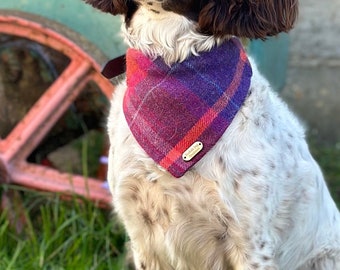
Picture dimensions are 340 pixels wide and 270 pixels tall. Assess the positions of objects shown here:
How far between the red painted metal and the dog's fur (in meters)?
0.85

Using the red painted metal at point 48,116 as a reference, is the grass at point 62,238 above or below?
below

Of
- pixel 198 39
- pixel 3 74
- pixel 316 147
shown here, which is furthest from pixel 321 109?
pixel 198 39

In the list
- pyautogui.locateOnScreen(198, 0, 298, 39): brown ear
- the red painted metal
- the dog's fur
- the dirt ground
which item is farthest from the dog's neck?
the dirt ground

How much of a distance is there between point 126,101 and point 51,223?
1179 mm

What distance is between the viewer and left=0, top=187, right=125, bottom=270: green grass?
12.3 ft

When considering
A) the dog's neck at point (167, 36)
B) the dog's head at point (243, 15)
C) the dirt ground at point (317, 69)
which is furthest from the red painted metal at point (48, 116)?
the dirt ground at point (317, 69)

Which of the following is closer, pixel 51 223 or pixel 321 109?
pixel 51 223

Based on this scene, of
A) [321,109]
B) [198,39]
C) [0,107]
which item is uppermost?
[198,39]

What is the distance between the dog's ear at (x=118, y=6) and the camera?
2.91 meters

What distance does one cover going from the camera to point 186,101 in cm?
292

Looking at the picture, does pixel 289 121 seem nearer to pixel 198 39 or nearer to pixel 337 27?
pixel 198 39

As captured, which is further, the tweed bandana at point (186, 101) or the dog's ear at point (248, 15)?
the tweed bandana at point (186, 101)

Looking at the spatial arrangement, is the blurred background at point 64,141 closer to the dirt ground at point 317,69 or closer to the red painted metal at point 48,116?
the red painted metal at point 48,116

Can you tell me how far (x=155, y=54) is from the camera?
2939 millimetres
